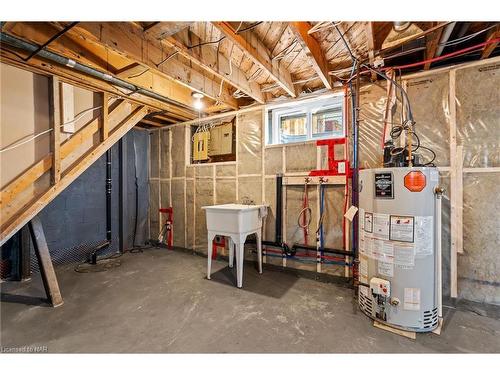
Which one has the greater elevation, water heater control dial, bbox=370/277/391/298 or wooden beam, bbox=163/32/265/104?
wooden beam, bbox=163/32/265/104

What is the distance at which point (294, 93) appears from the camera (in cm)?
279

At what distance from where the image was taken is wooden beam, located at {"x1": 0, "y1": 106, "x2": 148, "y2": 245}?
1.96 m

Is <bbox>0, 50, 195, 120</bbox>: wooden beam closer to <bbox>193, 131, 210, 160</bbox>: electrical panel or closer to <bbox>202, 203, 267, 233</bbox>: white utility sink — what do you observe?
<bbox>193, 131, 210, 160</bbox>: electrical panel

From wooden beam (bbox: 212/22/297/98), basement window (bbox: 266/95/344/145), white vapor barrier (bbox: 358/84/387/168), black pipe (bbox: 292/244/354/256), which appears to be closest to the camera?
wooden beam (bbox: 212/22/297/98)

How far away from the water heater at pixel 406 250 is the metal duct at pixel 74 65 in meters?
2.78

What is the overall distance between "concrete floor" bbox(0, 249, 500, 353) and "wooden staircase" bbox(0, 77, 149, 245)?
0.87 meters

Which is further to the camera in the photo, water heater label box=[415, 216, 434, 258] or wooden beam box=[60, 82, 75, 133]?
wooden beam box=[60, 82, 75, 133]

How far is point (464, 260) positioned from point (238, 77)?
9.76 feet

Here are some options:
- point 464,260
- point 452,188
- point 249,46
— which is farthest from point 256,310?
point 249,46

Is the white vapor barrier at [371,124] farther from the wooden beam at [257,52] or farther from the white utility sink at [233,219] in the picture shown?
the white utility sink at [233,219]

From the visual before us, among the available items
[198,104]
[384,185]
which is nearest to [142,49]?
[198,104]

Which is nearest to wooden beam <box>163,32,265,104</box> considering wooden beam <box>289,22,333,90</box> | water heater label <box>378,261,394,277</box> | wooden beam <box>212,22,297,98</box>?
wooden beam <box>212,22,297,98</box>

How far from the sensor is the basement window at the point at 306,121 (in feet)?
9.60

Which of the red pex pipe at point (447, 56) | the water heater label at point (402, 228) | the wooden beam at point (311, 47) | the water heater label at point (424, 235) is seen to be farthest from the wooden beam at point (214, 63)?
the water heater label at point (424, 235)
